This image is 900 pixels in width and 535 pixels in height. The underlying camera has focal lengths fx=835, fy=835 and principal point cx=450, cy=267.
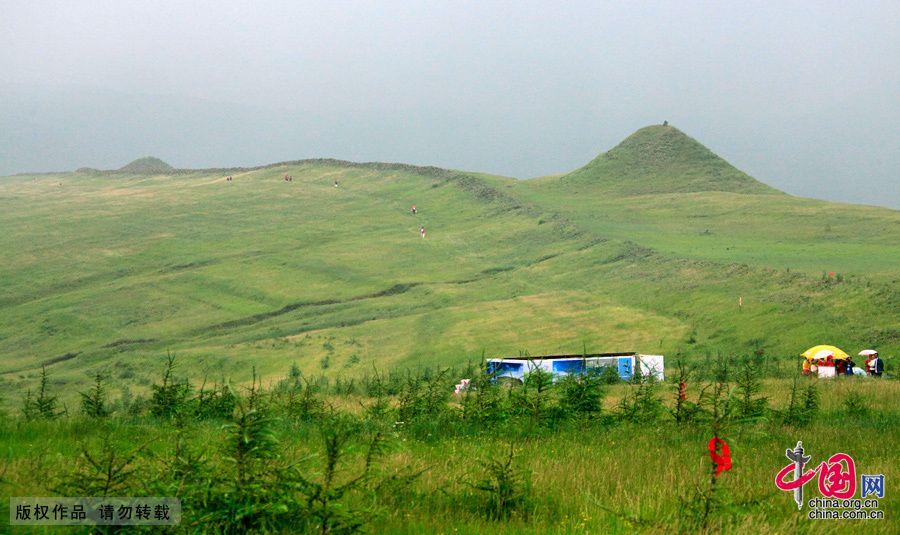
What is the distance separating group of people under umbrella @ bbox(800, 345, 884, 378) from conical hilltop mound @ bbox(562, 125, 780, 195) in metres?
91.6

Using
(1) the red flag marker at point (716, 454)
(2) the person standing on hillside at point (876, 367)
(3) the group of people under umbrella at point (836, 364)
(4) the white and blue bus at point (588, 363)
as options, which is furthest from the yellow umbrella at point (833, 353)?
(1) the red flag marker at point (716, 454)

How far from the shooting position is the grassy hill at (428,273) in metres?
54.5

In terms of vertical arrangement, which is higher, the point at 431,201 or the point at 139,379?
the point at 431,201

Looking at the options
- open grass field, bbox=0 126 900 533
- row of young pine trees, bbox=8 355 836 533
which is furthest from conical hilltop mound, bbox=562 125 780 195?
row of young pine trees, bbox=8 355 836 533

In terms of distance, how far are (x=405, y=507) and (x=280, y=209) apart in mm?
117228

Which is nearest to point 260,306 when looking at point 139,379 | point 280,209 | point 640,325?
point 139,379

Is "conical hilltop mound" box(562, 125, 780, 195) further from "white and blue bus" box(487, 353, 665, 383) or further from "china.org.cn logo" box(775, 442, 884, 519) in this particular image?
"china.org.cn logo" box(775, 442, 884, 519)

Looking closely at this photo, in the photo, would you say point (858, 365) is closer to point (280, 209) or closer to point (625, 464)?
point (625, 464)

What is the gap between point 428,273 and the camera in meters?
86.7

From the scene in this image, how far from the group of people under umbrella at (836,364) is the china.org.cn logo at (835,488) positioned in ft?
89.3

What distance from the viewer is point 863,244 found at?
79562mm

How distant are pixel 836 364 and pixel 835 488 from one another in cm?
3046

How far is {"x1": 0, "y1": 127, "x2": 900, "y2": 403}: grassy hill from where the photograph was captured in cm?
5450

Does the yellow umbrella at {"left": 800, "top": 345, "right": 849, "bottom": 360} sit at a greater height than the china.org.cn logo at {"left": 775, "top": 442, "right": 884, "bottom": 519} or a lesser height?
lesser
